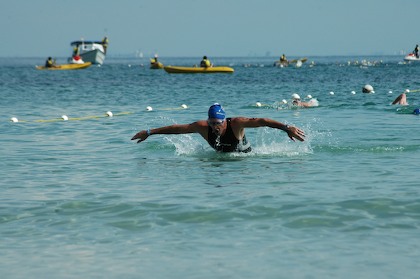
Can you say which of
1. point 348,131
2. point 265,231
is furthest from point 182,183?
point 348,131

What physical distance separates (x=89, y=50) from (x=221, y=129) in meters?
109

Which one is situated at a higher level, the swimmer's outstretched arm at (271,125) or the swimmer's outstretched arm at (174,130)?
the swimmer's outstretched arm at (271,125)

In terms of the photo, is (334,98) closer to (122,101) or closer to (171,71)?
(122,101)

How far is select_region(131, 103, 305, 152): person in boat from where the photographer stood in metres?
14.0

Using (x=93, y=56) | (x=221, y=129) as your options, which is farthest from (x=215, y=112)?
(x=93, y=56)

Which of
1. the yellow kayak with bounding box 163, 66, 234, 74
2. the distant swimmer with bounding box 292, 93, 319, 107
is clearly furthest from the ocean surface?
Result: the yellow kayak with bounding box 163, 66, 234, 74

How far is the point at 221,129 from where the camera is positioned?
1485 centimetres

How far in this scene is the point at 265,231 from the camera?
9.48 m

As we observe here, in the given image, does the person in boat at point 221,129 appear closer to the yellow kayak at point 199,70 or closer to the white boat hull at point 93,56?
the yellow kayak at point 199,70

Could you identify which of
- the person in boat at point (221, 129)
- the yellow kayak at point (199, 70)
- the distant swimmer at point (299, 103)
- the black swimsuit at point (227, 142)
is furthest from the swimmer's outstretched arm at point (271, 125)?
the yellow kayak at point (199, 70)

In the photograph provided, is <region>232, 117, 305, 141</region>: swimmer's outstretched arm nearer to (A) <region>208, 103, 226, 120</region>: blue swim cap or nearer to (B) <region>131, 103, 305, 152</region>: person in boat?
(B) <region>131, 103, 305, 152</region>: person in boat

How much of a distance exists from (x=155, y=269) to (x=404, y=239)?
298cm

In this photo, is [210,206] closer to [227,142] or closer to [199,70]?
[227,142]

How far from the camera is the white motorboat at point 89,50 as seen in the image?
12031 cm
